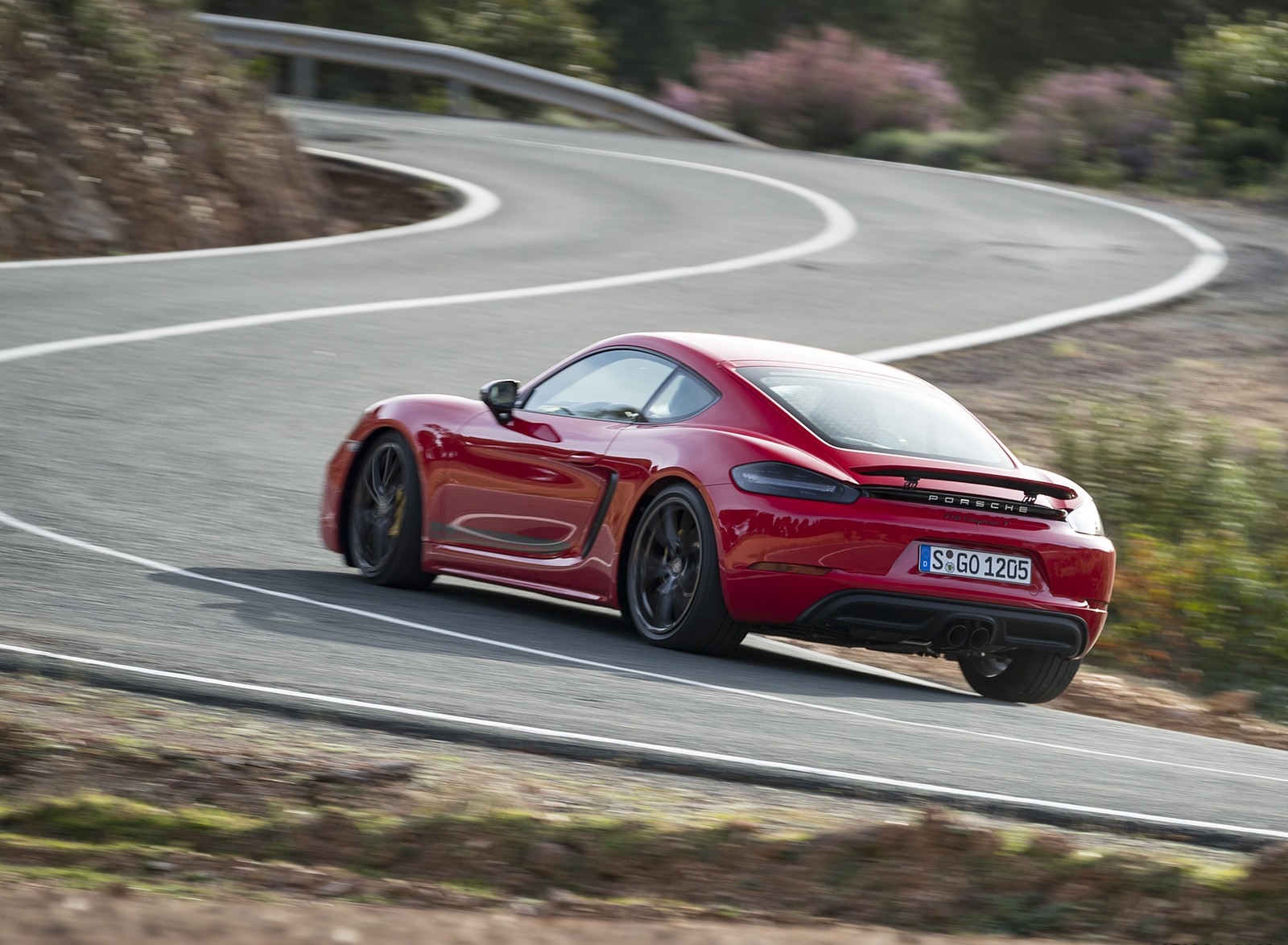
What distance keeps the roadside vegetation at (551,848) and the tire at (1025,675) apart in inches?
120

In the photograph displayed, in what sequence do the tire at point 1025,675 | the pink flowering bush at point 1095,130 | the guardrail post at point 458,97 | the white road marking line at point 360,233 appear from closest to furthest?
1. the tire at point 1025,675
2. the white road marking line at point 360,233
3. the pink flowering bush at point 1095,130
4. the guardrail post at point 458,97

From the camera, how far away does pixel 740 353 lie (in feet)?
28.9

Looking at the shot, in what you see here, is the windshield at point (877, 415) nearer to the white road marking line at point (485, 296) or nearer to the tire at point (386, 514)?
the tire at point (386, 514)

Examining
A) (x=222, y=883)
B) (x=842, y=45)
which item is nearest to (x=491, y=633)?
(x=222, y=883)

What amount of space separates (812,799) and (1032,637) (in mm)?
2608

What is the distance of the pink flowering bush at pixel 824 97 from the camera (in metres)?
Answer: 34.5

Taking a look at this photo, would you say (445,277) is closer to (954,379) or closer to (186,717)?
(954,379)

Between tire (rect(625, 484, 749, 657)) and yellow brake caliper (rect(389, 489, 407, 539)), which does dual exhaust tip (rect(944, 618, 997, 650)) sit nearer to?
tire (rect(625, 484, 749, 657))

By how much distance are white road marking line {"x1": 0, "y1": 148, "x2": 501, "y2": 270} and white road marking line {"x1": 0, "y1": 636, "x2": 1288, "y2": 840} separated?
1298cm

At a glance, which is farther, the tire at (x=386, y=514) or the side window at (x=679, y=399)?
the tire at (x=386, y=514)

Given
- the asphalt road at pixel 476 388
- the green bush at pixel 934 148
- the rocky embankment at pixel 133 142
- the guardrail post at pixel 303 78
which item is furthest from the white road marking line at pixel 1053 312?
the rocky embankment at pixel 133 142

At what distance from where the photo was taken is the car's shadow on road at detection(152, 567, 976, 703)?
307 inches

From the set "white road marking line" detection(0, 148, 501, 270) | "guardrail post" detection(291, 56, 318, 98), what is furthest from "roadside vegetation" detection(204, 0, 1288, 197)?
"white road marking line" detection(0, 148, 501, 270)

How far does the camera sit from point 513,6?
41.3 meters
